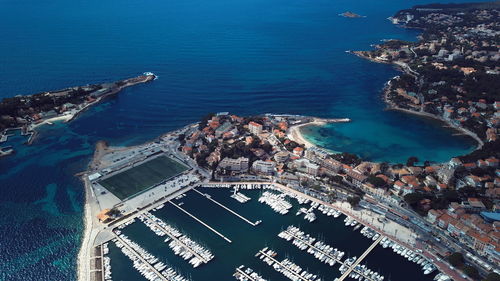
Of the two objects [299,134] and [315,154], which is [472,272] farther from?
[299,134]

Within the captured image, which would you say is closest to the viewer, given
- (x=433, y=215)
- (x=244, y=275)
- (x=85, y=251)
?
(x=244, y=275)

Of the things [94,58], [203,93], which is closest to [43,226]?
[203,93]

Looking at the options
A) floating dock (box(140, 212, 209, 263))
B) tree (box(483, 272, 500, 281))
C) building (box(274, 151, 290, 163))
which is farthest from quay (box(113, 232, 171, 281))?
tree (box(483, 272, 500, 281))

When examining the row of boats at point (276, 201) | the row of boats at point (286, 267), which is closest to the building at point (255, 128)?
the row of boats at point (276, 201)

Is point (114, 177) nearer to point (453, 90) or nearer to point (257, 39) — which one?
point (453, 90)

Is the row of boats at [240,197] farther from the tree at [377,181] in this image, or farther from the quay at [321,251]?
the tree at [377,181]

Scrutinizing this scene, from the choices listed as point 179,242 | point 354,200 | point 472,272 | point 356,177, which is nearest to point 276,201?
point 354,200
